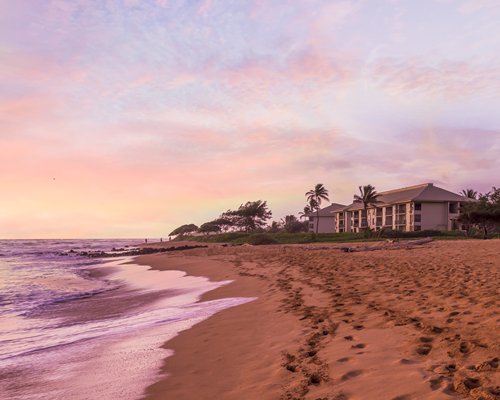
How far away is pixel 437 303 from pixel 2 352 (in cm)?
782

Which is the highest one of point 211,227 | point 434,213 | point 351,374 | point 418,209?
point 418,209

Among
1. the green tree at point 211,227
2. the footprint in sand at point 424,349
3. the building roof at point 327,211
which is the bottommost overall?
the footprint in sand at point 424,349

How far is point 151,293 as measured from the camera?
14.8 metres

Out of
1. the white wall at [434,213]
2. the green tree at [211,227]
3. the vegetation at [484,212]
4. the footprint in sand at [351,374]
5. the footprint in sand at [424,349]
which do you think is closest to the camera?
the footprint in sand at [351,374]

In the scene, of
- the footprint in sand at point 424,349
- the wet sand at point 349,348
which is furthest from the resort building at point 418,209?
the footprint in sand at point 424,349

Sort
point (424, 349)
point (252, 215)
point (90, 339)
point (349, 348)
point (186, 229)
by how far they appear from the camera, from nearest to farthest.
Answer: point (424, 349)
point (349, 348)
point (90, 339)
point (252, 215)
point (186, 229)

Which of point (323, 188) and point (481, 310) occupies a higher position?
point (323, 188)

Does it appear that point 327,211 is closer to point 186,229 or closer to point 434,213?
point 434,213

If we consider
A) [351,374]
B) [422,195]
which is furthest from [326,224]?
[351,374]

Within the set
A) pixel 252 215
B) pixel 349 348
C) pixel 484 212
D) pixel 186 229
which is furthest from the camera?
pixel 186 229

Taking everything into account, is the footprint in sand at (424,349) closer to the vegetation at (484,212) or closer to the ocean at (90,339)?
the ocean at (90,339)

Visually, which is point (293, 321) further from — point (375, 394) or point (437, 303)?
point (375, 394)

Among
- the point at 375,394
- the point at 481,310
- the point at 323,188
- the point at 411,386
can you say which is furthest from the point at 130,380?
the point at 323,188

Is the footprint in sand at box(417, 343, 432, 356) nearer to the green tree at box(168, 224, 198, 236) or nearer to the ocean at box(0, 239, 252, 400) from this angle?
the ocean at box(0, 239, 252, 400)
